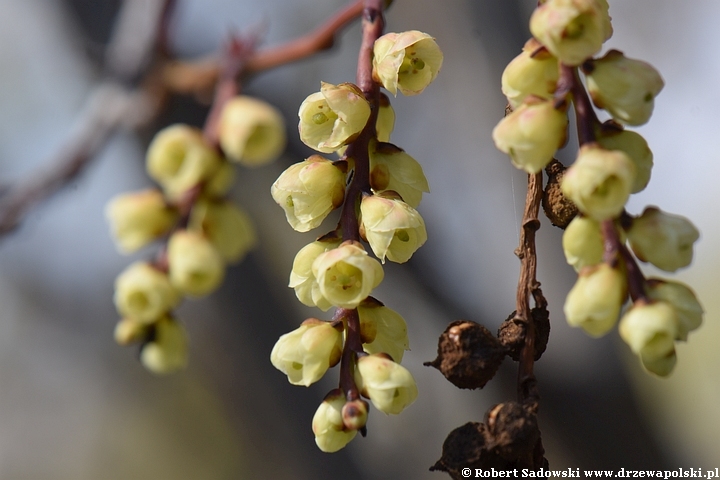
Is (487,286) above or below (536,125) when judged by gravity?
below

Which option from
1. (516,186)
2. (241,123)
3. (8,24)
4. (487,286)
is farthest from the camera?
(8,24)

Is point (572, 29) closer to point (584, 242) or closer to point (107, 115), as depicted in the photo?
point (584, 242)

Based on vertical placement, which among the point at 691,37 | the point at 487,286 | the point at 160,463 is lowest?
the point at 160,463

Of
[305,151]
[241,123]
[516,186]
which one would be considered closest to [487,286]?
[516,186]

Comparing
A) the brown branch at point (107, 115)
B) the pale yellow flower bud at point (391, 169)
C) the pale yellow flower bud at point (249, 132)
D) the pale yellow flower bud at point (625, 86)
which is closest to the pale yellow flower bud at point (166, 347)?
the pale yellow flower bud at point (249, 132)

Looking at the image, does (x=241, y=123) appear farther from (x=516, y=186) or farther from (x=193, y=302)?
(x=193, y=302)

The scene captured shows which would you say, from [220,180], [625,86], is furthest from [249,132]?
[625,86]

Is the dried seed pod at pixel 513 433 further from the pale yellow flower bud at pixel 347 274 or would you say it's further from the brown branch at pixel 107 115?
the brown branch at pixel 107 115

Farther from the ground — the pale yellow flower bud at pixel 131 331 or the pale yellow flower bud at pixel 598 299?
the pale yellow flower bud at pixel 131 331
